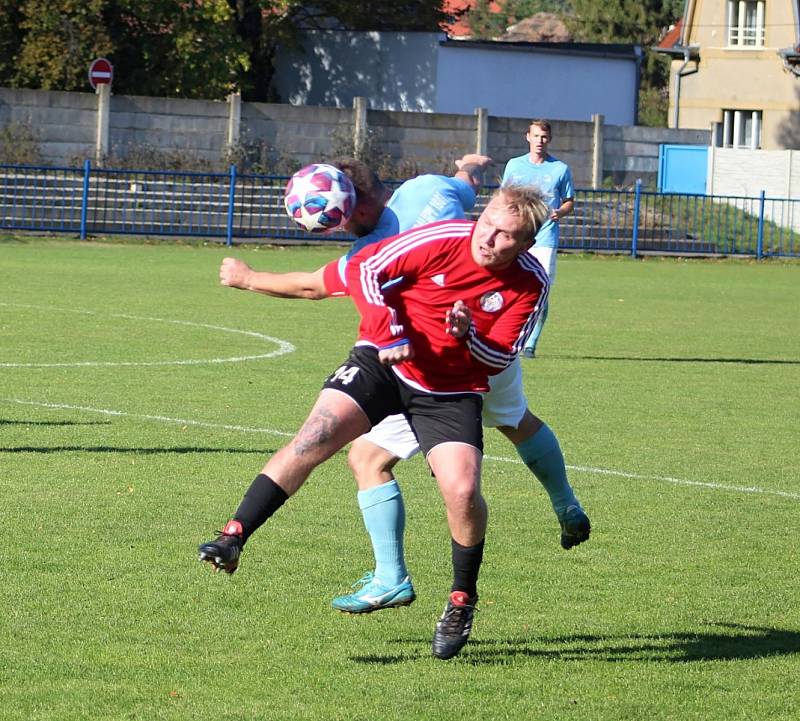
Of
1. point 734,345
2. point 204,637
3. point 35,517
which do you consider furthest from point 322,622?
point 734,345

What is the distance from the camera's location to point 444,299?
5.84m

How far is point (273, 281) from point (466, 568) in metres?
1.32

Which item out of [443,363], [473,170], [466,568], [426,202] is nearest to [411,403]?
[443,363]

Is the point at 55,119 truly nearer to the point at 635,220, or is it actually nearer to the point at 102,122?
the point at 102,122

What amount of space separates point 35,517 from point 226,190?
25.0 m

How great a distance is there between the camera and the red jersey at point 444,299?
19.0 feet

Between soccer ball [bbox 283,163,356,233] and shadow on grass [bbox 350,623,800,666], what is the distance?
1.68 metres

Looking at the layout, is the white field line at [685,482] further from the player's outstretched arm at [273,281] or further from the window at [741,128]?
the window at [741,128]

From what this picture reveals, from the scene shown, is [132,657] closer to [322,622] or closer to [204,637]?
[204,637]

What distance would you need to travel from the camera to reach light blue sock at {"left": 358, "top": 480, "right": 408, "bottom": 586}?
611cm

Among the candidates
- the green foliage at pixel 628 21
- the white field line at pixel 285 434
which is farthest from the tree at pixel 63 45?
the green foliage at pixel 628 21

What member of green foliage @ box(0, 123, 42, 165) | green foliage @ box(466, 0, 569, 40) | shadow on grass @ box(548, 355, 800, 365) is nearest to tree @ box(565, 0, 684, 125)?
green foliage @ box(466, 0, 569, 40)

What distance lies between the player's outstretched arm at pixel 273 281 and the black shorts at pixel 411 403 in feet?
0.99

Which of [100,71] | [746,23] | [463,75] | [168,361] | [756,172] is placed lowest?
[168,361]
